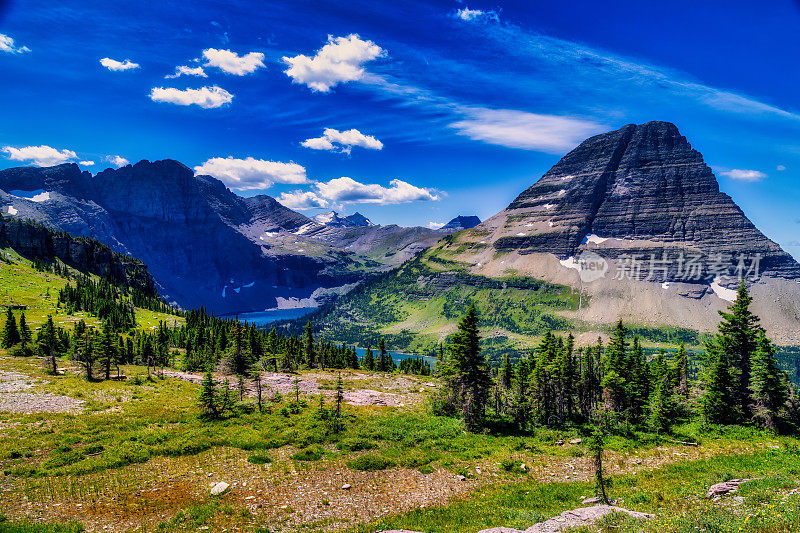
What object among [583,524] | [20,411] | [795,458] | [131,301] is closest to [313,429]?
[583,524]

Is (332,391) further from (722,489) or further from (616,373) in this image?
(722,489)

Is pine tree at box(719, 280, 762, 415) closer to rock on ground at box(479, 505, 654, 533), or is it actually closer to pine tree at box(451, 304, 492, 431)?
pine tree at box(451, 304, 492, 431)

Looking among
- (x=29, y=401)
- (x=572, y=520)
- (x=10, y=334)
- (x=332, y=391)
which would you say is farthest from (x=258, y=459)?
(x=10, y=334)

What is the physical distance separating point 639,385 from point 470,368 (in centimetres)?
2022

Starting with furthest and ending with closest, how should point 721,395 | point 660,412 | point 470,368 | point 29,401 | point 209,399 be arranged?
point 470,368 → point 29,401 → point 209,399 → point 660,412 → point 721,395

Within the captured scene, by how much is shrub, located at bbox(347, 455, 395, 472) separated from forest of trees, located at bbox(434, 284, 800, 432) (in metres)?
13.7

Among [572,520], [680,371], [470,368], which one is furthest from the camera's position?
[680,371]

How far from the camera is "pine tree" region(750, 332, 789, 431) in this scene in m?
33.5

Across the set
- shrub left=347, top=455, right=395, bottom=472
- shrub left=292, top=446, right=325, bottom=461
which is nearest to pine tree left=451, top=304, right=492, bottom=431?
shrub left=347, top=455, right=395, bottom=472

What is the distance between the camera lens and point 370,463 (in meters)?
26.7

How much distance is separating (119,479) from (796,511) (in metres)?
32.7

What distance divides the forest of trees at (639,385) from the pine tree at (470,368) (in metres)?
0.10

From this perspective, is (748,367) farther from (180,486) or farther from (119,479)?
(119,479)

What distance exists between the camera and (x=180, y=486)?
21375 millimetres
